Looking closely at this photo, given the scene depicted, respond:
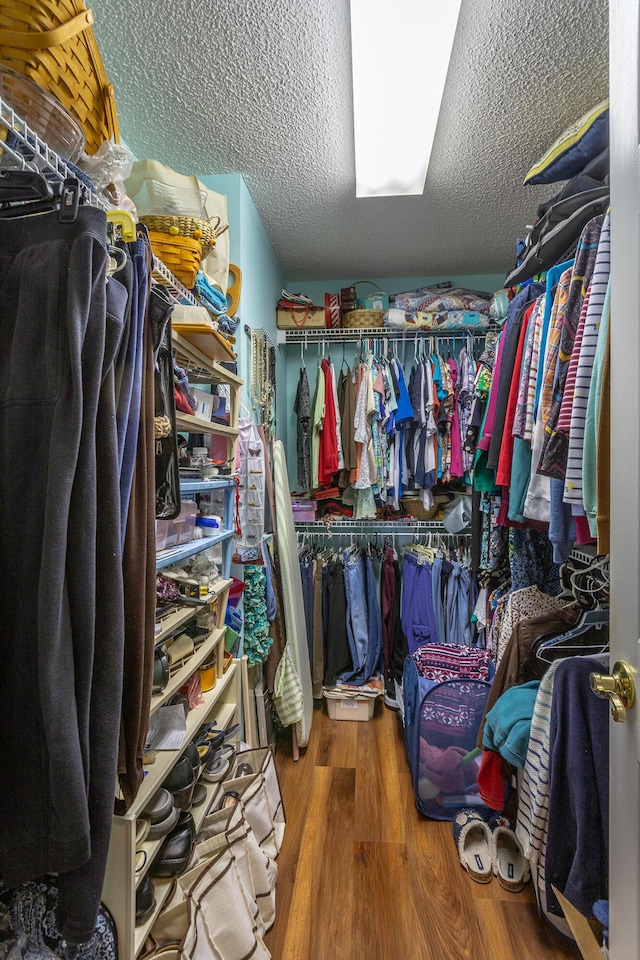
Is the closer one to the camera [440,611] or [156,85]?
[156,85]

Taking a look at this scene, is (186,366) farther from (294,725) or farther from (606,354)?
(294,725)

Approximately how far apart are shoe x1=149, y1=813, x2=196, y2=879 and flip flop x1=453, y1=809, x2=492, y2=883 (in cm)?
99

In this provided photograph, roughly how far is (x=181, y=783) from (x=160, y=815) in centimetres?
11

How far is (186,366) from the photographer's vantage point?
143 cm

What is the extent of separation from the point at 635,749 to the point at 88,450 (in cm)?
88

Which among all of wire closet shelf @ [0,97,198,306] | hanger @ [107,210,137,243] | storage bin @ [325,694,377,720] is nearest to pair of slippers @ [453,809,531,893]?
storage bin @ [325,694,377,720]

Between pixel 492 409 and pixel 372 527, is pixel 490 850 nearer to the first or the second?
pixel 492 409

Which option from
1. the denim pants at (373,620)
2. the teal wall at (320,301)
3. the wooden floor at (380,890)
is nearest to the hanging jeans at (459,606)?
the denim pants at (373,620)

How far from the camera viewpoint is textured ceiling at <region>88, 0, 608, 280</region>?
119 cm

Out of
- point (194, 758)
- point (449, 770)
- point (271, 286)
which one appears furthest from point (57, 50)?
point (449, 770)

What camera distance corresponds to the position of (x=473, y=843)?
1.55m

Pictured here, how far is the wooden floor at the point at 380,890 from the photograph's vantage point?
4.04ft

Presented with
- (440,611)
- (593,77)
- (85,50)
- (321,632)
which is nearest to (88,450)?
(85,50)

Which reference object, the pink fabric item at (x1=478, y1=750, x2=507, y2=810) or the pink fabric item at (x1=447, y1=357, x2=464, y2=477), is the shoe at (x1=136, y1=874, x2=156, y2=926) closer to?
the pink fabric item at (x1=478, y1=750, x2=507, y2=810)
